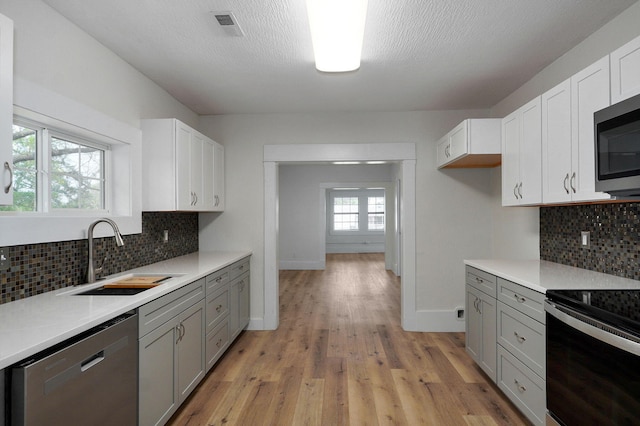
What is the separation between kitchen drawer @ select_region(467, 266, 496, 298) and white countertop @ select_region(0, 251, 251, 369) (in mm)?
2074

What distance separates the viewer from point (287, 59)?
8.87ft

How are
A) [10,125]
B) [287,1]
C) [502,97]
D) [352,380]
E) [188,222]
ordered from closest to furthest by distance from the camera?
[10,125] < [287,1] < [352,380] < [502,97] < [188,222]

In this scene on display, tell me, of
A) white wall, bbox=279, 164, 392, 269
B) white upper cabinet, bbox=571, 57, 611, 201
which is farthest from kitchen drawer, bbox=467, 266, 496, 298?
white wall, bbox=279, 164, 392, 269

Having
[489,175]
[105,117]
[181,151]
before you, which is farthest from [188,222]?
[489,175]

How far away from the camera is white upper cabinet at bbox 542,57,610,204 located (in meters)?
1.85

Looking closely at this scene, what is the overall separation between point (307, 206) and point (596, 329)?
7208mm

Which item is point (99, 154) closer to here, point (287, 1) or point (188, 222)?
point (188, 222)

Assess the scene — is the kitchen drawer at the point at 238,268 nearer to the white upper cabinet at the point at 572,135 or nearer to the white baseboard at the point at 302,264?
the white upper cabinet at the point at 572,135

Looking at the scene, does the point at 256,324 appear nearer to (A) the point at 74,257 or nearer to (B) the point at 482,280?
(A) the point at 74,257

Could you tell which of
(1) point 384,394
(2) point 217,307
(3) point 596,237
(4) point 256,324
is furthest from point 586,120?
(4) point 256,324

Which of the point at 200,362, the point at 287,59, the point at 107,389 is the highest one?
the point at 287,59

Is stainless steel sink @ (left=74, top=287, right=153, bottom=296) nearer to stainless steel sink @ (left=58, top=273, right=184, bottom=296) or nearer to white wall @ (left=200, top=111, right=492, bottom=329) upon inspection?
stainless steel sink @ (left=58, top=273, right=184, bottom=296)

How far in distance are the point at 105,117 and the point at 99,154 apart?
34cm

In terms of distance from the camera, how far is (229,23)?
7.20 ft
